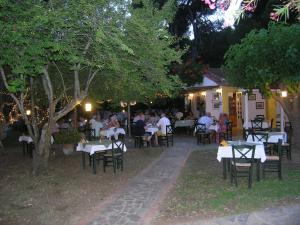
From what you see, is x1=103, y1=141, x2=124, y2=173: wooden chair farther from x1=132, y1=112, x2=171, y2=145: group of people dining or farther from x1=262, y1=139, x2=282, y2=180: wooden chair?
x1=132, y1=112, x2=171, y2=145: group of people dining

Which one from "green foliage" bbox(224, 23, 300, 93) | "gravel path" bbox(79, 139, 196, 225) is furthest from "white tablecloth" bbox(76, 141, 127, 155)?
"green foliage" bbox(224, 23, 300, 93)

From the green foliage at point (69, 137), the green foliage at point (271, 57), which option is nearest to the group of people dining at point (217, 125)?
the green foliage at point (271, 57)

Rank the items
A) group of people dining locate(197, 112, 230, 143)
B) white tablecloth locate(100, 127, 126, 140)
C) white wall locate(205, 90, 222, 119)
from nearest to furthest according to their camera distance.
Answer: group of people dining locate(197, 112, 230, 143) → white tablecloth locate(100, 127, 126, 140) → white wall locate(205, 90, 222, 119)

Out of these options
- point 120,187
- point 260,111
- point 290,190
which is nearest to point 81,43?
point 120,187

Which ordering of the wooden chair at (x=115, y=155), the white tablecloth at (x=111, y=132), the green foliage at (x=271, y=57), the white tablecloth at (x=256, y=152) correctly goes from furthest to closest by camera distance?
the white tablecloth at (x=111, y=132) < the green foliage at (x=271, y=57) < the wooden chair at (x=115, y=155) < the white tablecloth at (x=256, y=152)

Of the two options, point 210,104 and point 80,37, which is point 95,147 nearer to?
point 80,37

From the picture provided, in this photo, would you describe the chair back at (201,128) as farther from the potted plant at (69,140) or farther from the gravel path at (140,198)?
the potted plant at (69,140)

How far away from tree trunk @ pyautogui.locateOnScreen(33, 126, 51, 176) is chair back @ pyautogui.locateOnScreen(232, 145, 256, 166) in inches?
210

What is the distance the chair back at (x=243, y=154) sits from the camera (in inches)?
384

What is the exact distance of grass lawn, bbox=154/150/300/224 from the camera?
770 centimetres

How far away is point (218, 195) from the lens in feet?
29.3

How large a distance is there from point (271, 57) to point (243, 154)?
16.8ft

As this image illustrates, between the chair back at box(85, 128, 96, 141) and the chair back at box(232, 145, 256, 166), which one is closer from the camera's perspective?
the chair back at box(232, 145, 256, 166)

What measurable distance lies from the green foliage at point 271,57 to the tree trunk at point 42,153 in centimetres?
666
